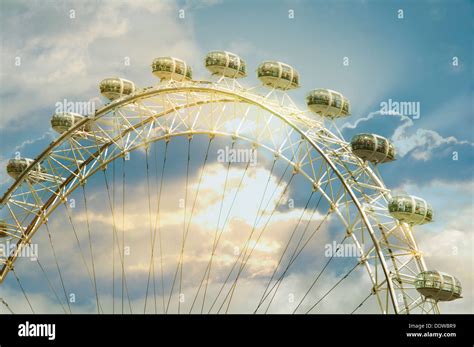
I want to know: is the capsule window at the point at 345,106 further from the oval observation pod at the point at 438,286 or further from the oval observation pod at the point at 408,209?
the oval observation pod at the point at 438,286

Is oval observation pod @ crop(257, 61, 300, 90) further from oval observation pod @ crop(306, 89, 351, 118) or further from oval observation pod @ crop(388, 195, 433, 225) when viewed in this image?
oval observation pod @ crop(388, 195, 433, 225)

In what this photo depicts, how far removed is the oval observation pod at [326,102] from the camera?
4459 centimetres

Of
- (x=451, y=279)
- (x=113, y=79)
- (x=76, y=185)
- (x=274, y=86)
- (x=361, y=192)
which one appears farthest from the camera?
(x=76, y=185)

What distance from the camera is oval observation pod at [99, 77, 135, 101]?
5372cm

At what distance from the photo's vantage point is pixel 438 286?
39.2 meters

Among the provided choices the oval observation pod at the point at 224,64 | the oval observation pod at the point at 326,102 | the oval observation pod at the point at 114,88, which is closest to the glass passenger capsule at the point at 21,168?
the oval observation pod at the point at 114,88

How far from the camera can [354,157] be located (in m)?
44.7

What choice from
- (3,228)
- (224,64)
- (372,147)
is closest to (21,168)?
(3,228)

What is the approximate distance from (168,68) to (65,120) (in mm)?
8717
